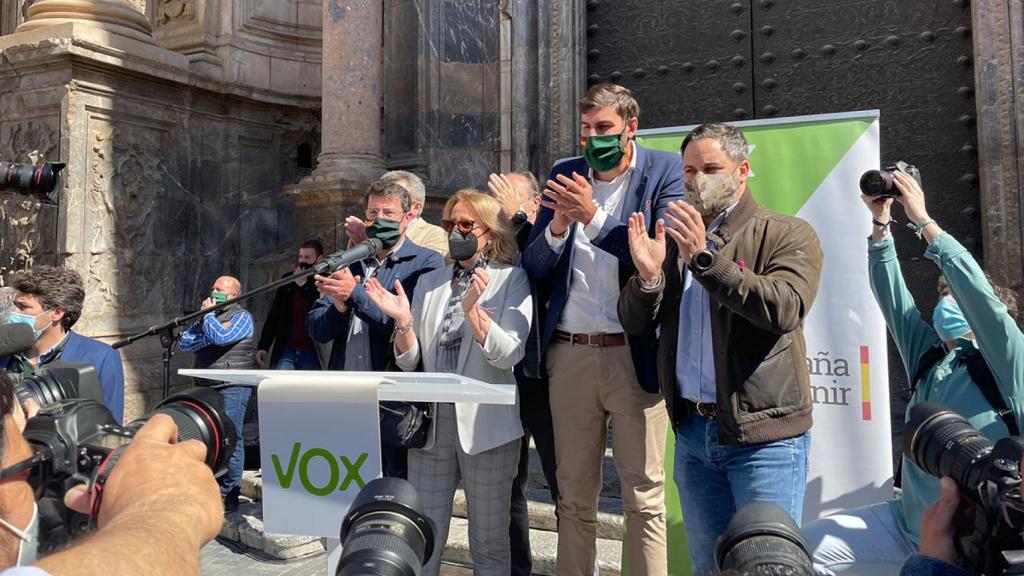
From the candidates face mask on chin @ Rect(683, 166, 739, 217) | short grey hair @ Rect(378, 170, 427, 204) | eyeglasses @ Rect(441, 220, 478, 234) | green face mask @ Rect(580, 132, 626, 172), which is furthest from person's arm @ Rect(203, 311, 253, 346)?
face mask on chin @ Rect(683, 166, 739, 217)

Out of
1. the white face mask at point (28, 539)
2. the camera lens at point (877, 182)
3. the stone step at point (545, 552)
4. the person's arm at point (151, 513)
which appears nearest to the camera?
the person's arm at point (151, 513)

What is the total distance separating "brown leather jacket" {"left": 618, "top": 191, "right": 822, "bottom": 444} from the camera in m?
2.45

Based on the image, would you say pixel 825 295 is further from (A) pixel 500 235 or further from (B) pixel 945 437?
(B) pixel 945 437

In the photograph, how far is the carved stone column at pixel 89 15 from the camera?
695cm

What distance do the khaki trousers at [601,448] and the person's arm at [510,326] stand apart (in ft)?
0.54

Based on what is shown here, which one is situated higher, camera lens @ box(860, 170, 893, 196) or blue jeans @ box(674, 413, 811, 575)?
camera lens @ box(860, 170, 893, 196)

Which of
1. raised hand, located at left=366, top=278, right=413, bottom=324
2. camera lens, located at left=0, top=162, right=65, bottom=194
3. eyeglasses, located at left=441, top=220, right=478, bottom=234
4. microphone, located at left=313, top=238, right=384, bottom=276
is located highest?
camera lens, located at left=0, top=162, right=65, bottom=194

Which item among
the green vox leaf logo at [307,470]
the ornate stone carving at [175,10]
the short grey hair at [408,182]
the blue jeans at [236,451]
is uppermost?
the ornate stone carving at [175,10]

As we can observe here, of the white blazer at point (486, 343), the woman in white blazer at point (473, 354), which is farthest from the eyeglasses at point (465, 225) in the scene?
the white blazer at point (486, 343)

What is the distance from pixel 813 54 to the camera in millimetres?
6598

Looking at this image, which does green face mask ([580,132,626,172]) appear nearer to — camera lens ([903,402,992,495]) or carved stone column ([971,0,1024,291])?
camera lens ([903,402,992,495])

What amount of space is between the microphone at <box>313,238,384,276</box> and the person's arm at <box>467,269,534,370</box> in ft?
1.61

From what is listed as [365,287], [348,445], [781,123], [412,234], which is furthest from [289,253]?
[348,445]

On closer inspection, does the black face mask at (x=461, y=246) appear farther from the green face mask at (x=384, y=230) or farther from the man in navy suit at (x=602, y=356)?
the green face mask at (x=384, y=230)
